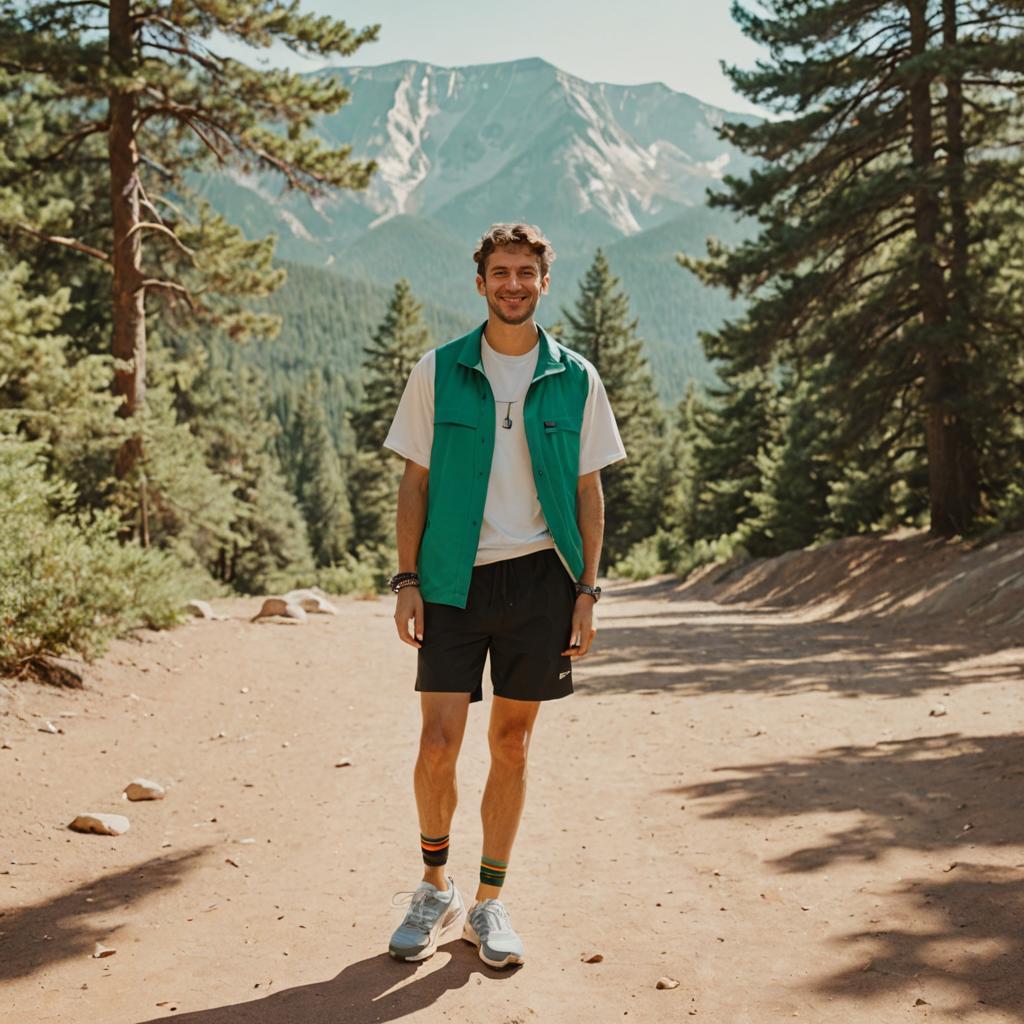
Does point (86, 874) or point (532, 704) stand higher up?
point (532, 704)

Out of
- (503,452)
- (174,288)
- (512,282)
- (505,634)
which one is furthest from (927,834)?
(174,288)

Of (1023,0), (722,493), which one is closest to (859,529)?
(722,493)

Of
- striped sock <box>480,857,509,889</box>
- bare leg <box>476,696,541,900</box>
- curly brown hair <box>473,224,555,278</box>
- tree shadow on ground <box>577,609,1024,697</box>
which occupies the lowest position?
tree shadow on ground <box>577,609,1024,697</box>

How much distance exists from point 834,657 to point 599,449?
763 centimetres

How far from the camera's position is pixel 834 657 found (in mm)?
10375

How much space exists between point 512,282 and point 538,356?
281mm

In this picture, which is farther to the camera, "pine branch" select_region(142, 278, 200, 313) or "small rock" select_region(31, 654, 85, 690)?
"pine branch" select_region(142, 278, 200, 313)

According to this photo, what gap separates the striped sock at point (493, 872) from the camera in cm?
352

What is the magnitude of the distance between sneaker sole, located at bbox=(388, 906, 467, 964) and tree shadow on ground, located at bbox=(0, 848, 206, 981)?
1131 mm

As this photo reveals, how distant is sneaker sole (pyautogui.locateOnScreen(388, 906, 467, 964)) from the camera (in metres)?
3.32

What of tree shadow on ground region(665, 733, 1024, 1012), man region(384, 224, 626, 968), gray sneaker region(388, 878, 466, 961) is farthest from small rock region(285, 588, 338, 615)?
man region(384, 224, 626, 968)

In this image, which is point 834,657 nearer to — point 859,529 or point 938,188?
point 938,188

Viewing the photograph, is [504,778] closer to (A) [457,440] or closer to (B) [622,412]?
(A) [457,440]

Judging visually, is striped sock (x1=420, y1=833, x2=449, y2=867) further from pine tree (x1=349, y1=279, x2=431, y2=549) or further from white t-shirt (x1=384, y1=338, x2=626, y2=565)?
pine tree (x1=349, y1=279, x2=431, y2=549)
